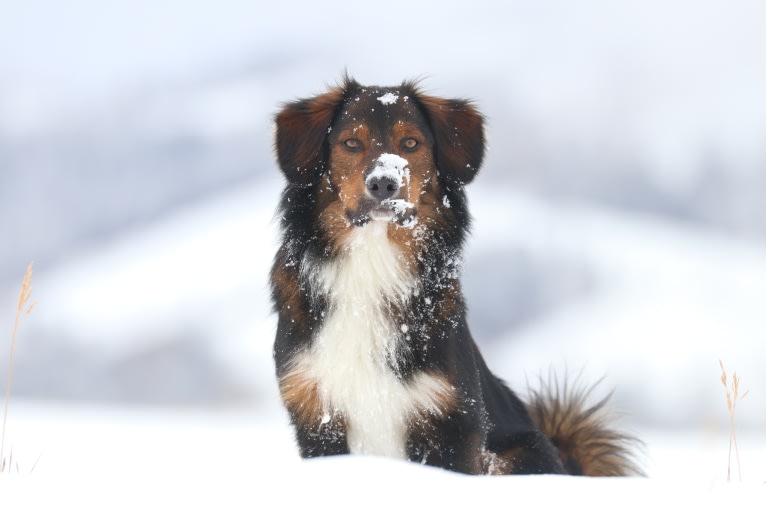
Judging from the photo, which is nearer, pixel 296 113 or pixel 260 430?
pixel 296 113

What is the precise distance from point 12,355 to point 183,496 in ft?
7.35

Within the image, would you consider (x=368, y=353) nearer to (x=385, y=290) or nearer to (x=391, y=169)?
(x=385, y=290)

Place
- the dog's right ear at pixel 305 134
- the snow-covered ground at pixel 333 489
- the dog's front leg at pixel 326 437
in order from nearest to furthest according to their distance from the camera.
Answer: the snow-covered ground at pixel 333 489
the dog's front leg at pixel 326 437
the dog's right ear at pixel 305 134

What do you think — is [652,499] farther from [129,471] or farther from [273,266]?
[273,266]

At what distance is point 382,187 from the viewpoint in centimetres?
456

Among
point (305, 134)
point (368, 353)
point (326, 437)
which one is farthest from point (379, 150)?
point (326, 437)

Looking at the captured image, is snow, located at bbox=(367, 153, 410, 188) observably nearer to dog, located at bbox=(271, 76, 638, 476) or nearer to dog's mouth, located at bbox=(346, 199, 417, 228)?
dog, located at bbox=(271, 76, 638, 476)

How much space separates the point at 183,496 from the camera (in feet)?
8.36

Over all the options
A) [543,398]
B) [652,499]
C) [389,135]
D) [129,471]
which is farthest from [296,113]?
[652,499]

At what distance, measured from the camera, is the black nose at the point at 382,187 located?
4531mm

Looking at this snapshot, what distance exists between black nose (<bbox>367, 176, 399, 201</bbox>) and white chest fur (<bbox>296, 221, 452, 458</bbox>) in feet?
1.01

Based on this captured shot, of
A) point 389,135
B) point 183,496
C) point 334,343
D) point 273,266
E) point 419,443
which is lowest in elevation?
point 183,496

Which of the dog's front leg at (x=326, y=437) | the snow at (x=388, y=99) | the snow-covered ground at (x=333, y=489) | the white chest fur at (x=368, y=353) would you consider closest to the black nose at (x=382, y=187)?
the white chest fur at (x=368, y=353)

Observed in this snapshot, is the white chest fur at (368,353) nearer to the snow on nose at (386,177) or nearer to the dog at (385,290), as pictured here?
the dog at (385,290)
